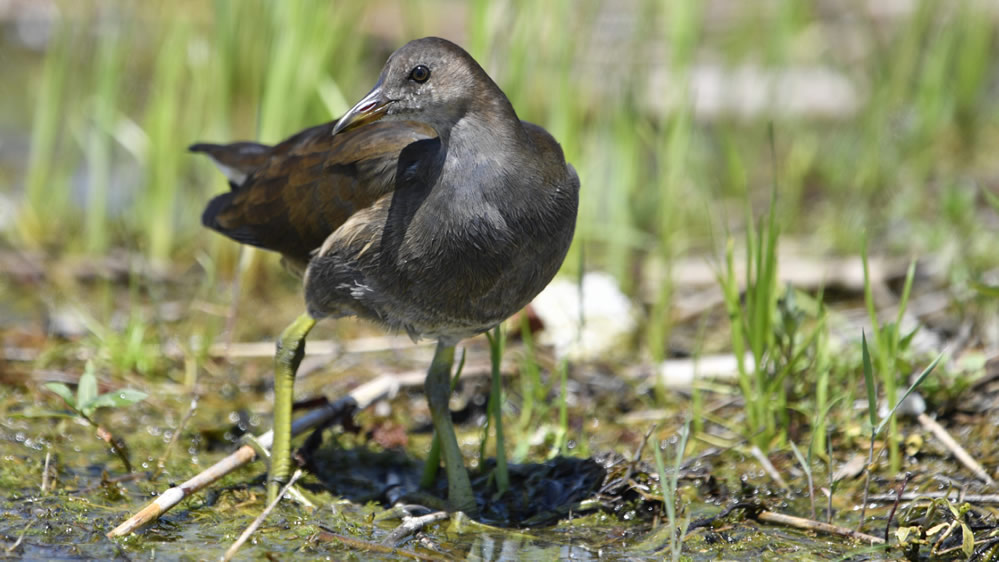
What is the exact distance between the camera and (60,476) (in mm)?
3494

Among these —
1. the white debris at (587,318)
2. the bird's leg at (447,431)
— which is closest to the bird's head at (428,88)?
the bird's leg at (447,431)

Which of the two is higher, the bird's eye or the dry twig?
the bird's eye

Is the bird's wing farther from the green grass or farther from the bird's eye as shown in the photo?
the green grass

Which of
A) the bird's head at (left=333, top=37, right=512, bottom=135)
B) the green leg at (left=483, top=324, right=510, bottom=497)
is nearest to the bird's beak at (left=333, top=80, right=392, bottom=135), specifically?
the bird's head at (left=333, top=37, right=512, bottom=135)

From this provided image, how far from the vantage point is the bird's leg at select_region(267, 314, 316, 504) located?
11.6 feet

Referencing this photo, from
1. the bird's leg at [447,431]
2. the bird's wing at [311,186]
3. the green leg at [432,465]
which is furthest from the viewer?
the green leg at [432,465]

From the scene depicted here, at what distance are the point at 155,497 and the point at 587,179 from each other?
8.90ft

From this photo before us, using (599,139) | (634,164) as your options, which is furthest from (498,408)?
(599,139)

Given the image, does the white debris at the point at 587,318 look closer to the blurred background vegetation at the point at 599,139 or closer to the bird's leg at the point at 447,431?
the blurred background vegetation at the point at 599,139

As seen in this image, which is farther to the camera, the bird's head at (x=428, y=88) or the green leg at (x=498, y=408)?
the green leg at (x=498, y=408)

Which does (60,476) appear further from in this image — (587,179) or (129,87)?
(129,87)

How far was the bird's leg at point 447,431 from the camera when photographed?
3.47 m

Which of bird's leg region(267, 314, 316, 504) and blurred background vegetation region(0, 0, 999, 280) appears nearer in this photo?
bird's leg region(267, 314, 316, 504)

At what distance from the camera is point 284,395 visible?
3633mm
